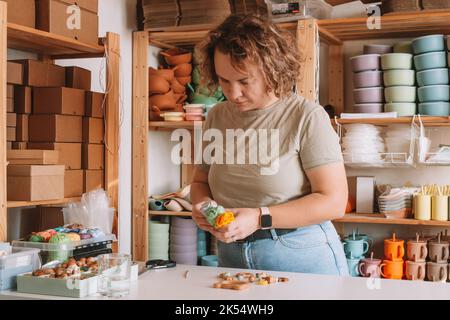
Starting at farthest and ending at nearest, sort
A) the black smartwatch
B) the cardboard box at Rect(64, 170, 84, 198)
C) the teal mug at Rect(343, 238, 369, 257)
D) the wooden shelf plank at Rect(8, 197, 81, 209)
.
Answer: the teal mug at Rect(343, 238, 369, 257)
the cardboard box at Rect(64, 170, 84, 198)
the wooden shelf plank at Rect(8, 197, 81, 209)
the black smartwatch

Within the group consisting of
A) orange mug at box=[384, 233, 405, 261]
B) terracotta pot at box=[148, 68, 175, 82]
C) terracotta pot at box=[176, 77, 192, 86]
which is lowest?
orange mug at box=[384, 233, 405, 261]

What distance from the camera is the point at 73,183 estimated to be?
2535mm

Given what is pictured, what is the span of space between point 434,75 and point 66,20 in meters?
1.66

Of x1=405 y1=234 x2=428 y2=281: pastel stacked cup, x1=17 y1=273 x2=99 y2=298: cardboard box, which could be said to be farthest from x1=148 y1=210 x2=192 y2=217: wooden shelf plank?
x1=17 y1=273 x2=99 y2=298: cardboard box

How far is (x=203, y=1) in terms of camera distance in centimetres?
300

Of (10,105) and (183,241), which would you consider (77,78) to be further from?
(183,241)

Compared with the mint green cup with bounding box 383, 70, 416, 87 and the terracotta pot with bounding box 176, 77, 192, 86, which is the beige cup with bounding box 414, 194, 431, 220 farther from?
the terracotta pot with bounding box 176, 77, 192, 86

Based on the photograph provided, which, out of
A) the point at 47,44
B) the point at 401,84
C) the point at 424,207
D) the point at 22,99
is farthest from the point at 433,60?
the point at 22,99

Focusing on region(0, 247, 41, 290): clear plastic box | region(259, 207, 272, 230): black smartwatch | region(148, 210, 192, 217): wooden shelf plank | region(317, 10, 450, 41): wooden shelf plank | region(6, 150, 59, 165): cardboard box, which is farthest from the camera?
region(148, 210, 192, 217): wooden shelf plank

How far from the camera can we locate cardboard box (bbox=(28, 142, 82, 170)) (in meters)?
2.42

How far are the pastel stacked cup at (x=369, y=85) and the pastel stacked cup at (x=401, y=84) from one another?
0.06 meters

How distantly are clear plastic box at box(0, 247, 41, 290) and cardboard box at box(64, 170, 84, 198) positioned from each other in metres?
0.81

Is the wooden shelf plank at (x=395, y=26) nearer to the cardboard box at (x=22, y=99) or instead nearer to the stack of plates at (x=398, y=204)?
the stack of plates at (x=398, y=204)
